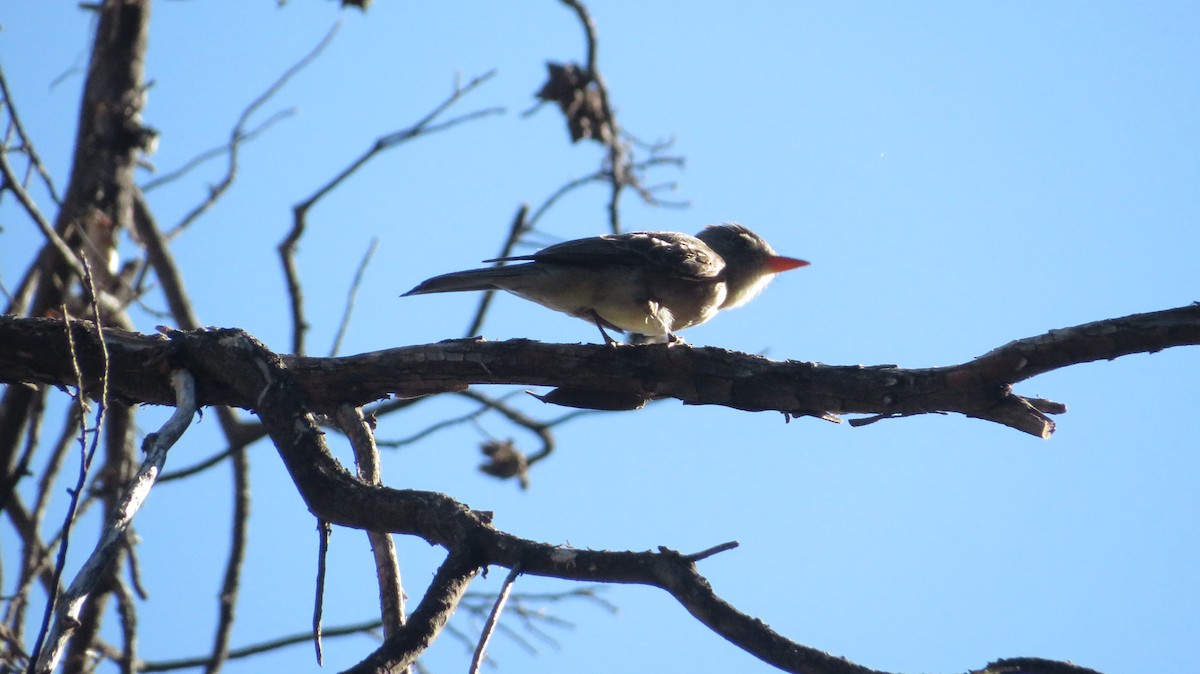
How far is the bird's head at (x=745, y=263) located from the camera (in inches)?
277

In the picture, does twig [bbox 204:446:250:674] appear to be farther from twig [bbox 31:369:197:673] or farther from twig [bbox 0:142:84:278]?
twig [bbox 31:369:197:673]

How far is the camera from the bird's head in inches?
277

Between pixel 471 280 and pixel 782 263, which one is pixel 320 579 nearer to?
pixel 471 280

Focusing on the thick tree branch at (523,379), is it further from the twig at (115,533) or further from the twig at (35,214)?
the twig at (35,214)

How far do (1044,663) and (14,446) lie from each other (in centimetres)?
544

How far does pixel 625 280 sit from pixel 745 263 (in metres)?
1.55

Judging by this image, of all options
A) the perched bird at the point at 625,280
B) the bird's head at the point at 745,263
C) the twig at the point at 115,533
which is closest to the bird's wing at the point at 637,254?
the perched bird at the point at 625,280

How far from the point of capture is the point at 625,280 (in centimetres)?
577

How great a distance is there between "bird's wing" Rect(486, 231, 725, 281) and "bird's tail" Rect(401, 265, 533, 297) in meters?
0.15

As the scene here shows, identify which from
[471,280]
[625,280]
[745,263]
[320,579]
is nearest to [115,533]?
[320,579]

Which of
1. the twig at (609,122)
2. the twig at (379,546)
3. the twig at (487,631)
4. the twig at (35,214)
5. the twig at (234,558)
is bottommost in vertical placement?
the twig at (487,631)

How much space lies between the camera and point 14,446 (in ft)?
19.4

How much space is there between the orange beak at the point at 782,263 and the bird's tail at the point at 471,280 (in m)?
2.20

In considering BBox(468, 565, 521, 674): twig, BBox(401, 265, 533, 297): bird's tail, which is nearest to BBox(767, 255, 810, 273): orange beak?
BBox(401, 265, 533, 297): bird's tail
